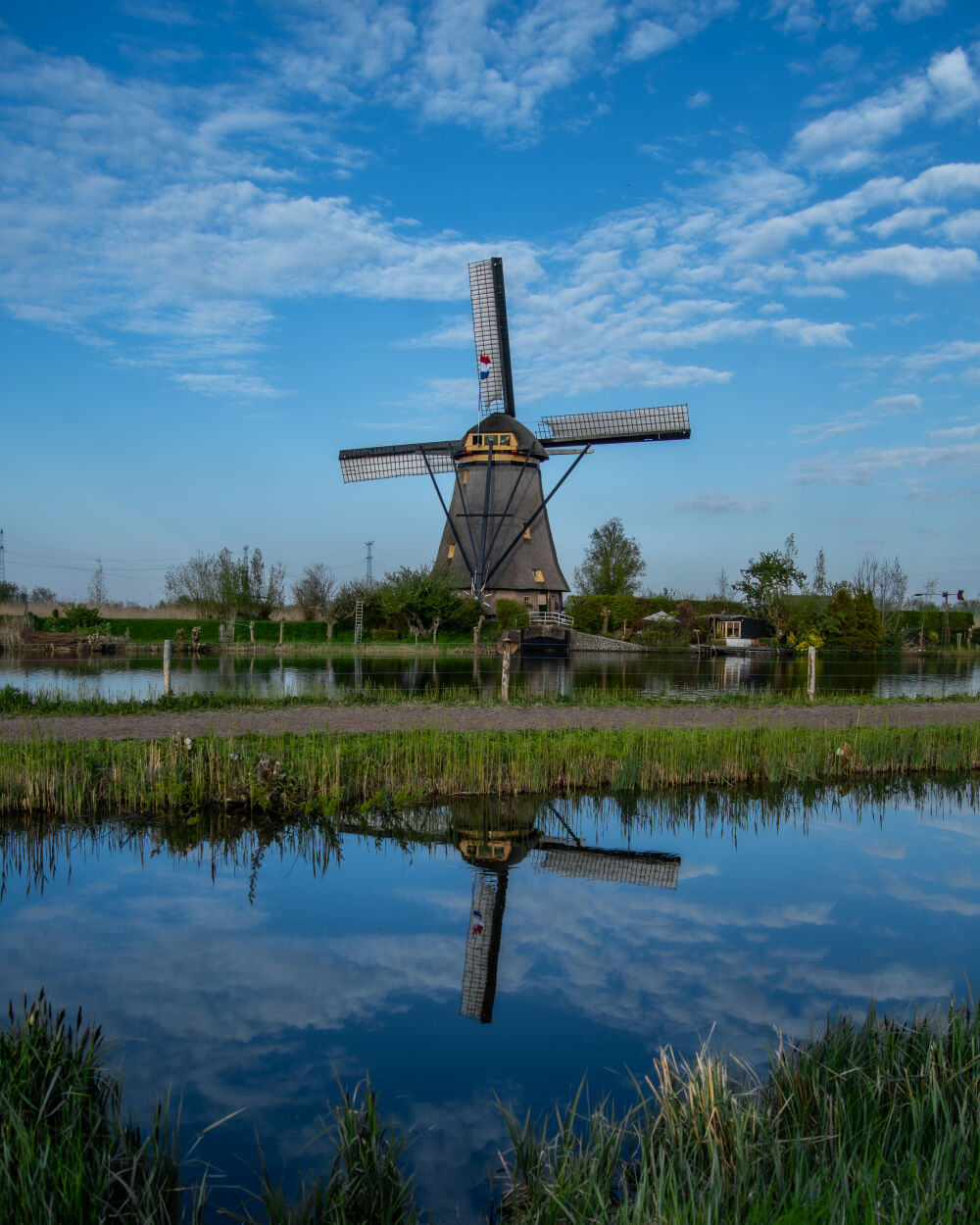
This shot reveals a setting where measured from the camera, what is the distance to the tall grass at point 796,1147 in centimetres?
228

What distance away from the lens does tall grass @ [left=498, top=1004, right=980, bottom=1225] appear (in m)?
2.28

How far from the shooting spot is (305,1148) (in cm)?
321

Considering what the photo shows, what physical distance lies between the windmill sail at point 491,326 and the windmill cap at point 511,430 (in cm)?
81

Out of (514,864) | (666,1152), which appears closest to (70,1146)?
(666,1152)

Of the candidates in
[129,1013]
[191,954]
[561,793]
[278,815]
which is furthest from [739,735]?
[129,1013]

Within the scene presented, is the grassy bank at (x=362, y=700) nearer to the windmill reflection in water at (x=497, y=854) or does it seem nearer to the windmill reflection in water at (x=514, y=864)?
the windmill reflection in water at (x=497, y=854)

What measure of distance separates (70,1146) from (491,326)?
3456 centimetres

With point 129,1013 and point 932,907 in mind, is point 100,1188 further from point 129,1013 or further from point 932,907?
point 932,907

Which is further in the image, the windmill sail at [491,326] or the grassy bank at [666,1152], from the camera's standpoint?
the windmill sail at [491,326]

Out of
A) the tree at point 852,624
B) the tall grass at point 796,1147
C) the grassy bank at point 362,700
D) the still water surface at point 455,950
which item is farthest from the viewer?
the tree at point 852,624

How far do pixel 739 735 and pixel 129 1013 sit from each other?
7.49 m

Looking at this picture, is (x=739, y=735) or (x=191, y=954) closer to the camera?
(x=191, y=954)

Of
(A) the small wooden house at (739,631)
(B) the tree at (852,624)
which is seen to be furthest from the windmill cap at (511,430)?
(B) the tree at (852,624)

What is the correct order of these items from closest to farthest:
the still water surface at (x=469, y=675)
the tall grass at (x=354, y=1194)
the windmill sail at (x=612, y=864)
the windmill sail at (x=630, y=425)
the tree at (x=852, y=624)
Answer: the tall grass at (x=354, y=1194) → the windmill sail at (x=612, y=864) → the still water surface at (x=469, y=675) → the windmill sail at (x=630, y=425) → the tree at (x=852, y=624)
